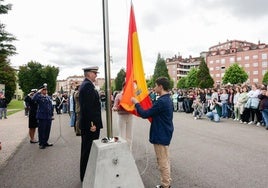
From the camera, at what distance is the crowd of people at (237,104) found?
39.9 feet

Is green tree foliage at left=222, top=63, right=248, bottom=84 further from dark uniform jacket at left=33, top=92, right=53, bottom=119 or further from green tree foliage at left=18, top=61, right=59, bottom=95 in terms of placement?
dark uniform jacket at left=33, top=92, right=53, bottom=119

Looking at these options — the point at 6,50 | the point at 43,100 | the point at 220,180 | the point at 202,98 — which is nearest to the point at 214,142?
the point at 220,180

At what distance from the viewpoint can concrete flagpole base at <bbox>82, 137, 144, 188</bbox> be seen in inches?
134

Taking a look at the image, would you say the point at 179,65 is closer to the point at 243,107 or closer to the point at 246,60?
the point at 246,60

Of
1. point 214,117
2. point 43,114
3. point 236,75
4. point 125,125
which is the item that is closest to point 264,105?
point 214,117

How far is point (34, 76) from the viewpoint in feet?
211

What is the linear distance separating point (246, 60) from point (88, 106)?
105 meters

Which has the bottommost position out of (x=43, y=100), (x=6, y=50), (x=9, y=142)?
(x=9, y=142)

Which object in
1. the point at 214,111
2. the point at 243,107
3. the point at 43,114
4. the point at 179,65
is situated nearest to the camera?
the point at 43,114

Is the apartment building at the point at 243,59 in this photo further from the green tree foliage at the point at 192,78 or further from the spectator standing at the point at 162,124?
the spectator standing at the point at 162,124

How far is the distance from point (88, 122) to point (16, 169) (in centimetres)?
271

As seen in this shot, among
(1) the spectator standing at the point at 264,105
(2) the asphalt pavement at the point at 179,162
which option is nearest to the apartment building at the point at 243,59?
(1) the spectator standing at the point at 264,105

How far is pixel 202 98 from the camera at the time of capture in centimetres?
1820

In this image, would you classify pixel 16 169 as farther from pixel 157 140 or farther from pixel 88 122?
pixel 157 140
